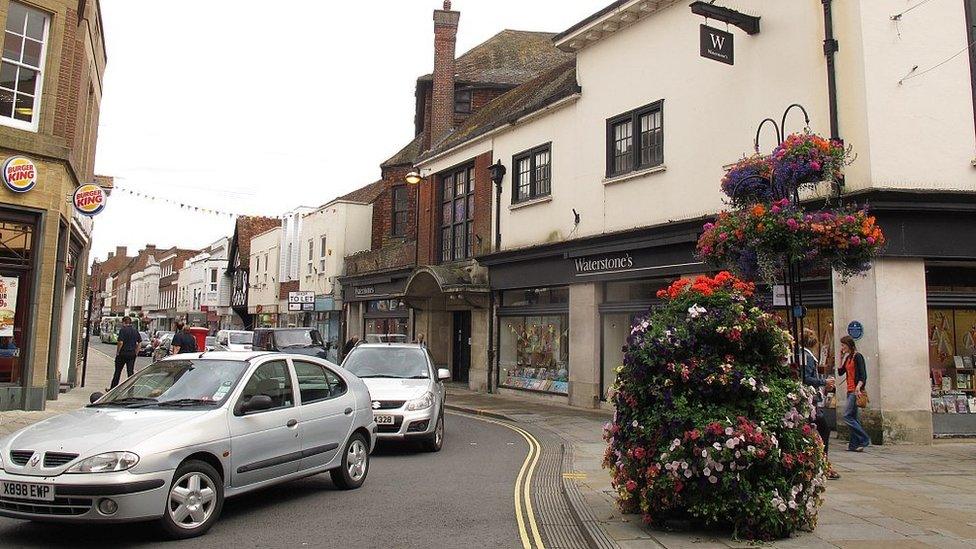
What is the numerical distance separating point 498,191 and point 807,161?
1341cm

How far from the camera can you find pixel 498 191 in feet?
69.0

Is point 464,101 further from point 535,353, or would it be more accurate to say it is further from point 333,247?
point 535,353

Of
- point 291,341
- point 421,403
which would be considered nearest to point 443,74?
point 291,341

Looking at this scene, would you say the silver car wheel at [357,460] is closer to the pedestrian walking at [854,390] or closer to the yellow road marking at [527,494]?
the yellow road marking at [527,494]

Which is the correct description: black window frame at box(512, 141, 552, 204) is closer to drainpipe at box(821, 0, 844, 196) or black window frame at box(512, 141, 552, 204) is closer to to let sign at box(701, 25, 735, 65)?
to let sign at box(701, 25, 735, 65)

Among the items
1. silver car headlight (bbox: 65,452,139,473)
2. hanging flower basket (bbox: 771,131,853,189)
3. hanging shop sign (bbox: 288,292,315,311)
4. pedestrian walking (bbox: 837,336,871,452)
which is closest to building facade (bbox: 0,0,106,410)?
silver car headlight (bbox: 65,452,139,473)

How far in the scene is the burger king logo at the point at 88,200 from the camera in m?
14.7

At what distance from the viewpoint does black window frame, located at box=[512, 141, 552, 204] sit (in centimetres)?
1908

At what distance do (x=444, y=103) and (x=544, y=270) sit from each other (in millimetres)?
10401

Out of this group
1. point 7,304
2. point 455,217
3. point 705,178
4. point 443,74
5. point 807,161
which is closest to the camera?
point 807,161

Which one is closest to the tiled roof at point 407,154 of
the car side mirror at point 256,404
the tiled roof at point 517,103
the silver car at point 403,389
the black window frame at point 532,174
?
the tiled roof at point 517,103

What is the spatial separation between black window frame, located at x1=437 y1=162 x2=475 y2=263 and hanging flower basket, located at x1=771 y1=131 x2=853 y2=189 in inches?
577

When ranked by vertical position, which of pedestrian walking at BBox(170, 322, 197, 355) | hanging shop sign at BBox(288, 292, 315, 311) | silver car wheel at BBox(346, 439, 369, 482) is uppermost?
hanging shop sign at BBox(288, 292, 315, 311)

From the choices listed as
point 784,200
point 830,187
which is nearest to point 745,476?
point 784,200
